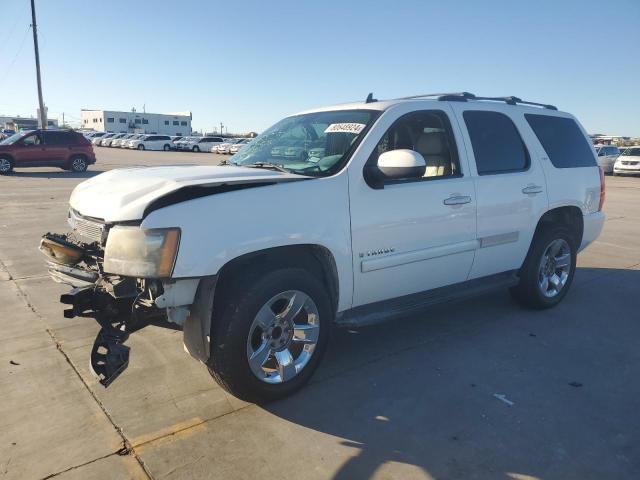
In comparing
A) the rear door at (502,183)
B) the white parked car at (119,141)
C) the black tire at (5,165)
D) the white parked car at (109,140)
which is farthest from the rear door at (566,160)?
the white parked car at (109,140)

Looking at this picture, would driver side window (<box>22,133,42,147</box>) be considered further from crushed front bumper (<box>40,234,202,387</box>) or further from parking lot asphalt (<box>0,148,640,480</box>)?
crushed front bumper (<box>40,234,202,387</box>)

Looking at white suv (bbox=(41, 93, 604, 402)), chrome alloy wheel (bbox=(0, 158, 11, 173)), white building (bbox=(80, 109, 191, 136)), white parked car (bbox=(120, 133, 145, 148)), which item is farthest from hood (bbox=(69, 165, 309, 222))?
white building (bbox=(80, 109, 191, 136))

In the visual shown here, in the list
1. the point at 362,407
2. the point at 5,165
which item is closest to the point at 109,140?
the point at 5,165

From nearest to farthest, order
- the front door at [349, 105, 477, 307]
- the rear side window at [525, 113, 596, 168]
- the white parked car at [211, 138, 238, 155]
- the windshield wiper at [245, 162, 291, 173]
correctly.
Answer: the front door at [349, 105, 477, 307] < the windshield wiper at [245, 162, 291, 173] < the rear side window at [525, 113, 596, 168] < the white parked car at [211, 138, 238, 155]

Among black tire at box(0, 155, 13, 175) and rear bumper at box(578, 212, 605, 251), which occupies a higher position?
black tire at box(0, 155, 13, 175)

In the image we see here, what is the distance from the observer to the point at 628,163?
2606cm

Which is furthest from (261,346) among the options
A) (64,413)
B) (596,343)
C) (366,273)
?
(596,343)

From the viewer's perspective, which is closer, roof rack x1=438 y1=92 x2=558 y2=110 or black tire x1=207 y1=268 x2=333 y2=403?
black tire x1=207 y1=268 x2=333 y2=403

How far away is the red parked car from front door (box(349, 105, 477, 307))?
1959cm

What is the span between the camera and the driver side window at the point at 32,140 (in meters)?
19.4

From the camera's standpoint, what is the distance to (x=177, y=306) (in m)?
2.87

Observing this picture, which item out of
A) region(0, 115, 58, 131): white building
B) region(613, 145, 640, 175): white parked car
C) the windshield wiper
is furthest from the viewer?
region(0, 115, 58, 131): white building

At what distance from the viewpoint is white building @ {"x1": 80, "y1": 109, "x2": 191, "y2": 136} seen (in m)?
98.1

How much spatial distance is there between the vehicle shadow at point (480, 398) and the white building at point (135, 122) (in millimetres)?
100997
